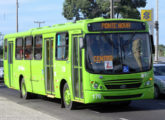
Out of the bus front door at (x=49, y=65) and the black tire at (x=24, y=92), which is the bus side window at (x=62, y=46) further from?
the black tire at (x=24, y=92)

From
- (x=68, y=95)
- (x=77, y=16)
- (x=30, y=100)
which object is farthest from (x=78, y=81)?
(x=77, y=16)

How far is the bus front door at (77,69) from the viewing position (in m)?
13.8

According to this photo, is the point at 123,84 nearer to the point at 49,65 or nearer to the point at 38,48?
the point at 49,65

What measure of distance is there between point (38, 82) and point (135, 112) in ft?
16.9

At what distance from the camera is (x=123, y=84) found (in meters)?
13.5

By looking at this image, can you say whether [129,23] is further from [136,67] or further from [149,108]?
[149,108]

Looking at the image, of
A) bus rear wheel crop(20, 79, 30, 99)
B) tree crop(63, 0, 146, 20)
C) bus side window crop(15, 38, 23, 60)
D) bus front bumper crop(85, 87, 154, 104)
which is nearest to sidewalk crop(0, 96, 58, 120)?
bus front bumper crop(85, 87, 154, 104)

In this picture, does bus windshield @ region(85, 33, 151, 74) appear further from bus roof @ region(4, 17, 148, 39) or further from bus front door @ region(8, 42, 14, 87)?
bus front door @ region(8, 42, 14, 87)

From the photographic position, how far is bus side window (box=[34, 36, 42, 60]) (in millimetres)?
17344

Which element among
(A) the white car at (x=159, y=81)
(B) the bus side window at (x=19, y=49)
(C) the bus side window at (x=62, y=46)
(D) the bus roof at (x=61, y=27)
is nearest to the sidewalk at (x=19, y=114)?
(C) the bus side window at (x=62, y=46)

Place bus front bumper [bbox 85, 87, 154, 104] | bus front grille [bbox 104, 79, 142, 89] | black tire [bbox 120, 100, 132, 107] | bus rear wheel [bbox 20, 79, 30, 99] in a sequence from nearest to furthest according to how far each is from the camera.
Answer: bus front bumper [bbox 85, 87, 154, 104] < bus front grille [bbox 104, 79, 142, 89] < black tire [bbox 120, 100, 132, 107] < bus rear wheel [bbox 20, 79, 30, 99]

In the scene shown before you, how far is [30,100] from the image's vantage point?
19.2 m

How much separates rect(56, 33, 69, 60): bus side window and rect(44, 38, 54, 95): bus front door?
70 cm

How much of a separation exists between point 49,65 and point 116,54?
11.9ft
